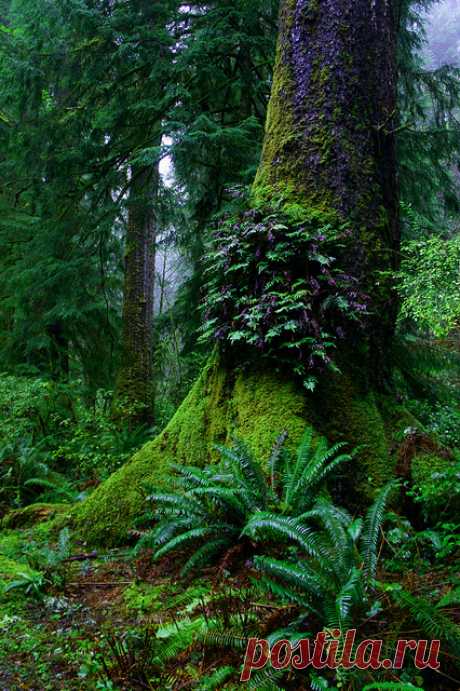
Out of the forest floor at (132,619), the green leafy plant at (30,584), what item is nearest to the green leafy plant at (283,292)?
→ the forest floor at (132,619)

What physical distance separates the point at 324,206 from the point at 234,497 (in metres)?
2.64

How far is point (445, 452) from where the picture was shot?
149 inches

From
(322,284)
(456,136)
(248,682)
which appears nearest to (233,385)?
(322,284)

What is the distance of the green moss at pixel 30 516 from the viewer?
478 cm

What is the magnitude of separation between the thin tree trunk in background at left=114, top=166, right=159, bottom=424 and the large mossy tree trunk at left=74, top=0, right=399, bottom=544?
4276 millimetres

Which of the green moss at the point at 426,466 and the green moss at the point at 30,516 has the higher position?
the green moss at the point at 426,466

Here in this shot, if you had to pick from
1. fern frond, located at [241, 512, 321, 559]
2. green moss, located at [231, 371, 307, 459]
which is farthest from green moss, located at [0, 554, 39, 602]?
green moss, located at [231, 371, 307, 459]

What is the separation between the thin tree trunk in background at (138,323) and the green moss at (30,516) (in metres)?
3.49

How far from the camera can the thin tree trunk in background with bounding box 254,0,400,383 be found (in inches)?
169

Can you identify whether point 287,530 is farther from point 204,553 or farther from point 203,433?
point 203,433

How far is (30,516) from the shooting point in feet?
15.9

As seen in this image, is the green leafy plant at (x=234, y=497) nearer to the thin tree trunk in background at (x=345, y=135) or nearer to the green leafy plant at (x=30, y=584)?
the green leafy plant at (x=30, y=584)

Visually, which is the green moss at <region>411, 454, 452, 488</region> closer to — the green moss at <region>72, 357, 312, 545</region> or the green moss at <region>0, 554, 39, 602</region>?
the green moss at <region>72, 357, 312, 545</region>

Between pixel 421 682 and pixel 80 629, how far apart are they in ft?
6.15
